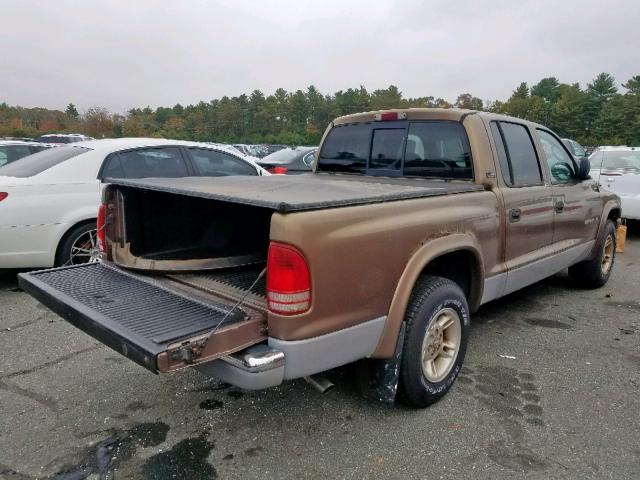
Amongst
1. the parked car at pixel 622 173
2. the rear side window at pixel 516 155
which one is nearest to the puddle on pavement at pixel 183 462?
the rear side window at pixel 516 155

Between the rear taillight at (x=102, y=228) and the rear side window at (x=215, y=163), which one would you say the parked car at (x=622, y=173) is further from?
the rear taillight at (x=102, y=228)

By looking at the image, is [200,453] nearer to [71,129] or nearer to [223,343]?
[223,343]

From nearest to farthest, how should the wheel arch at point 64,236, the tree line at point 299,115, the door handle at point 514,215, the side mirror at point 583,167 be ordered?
the door handle at point 514,215 → the side mirror at point 583,167 → the wheel arch at point 64,236 → the tree line at point 299,115

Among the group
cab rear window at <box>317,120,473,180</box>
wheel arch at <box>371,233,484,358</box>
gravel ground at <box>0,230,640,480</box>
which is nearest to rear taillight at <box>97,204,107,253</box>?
gravel ground at <box>0,230,640,480</box>

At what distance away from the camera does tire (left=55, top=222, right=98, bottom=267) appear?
5.10 metres

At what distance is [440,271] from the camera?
335 centimetres

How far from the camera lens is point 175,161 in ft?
19.5

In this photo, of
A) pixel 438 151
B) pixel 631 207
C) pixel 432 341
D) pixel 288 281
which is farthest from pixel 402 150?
pixel 631 207

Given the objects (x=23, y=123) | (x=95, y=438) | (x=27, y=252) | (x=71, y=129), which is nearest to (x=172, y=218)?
(x=95, y=438)

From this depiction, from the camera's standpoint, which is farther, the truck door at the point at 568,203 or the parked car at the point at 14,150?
the parked car at the point at 14,150

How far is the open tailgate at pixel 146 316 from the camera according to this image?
2.09m

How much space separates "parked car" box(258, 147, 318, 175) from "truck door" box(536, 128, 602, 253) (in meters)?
5.27

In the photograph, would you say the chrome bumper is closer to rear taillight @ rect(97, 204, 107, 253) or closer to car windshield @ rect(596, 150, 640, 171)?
rear taillight @ rect(97, 204, 107, 253)

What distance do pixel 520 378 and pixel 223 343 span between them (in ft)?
7.57
